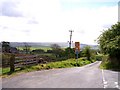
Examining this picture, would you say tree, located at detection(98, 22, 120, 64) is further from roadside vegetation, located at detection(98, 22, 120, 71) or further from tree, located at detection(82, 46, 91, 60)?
tree, located at detection(82, 46, 91, 60)

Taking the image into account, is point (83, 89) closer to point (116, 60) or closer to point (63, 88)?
point (63, 88)

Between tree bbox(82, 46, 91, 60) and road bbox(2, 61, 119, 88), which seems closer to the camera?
road bbox(2, 61, 119, 88)

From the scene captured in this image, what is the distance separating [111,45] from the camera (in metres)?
38.7

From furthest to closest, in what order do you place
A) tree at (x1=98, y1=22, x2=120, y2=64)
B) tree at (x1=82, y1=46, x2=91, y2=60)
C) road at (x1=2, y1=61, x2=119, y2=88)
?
tree at (x1=82, y1=46, x2=91, y2=60) → tree at (x1=98, y1=22, x2=120, y2=64) → road at (x1=2, y1=61, x2=119, y2=88)

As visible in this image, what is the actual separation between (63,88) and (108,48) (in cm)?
2456

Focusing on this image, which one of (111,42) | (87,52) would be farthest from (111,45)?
(87,52)

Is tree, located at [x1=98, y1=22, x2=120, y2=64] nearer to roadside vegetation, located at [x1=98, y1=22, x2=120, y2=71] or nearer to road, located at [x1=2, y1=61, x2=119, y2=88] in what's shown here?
roadside vegetation, located at [x1=98, y1=22, x2=120, y2=71]

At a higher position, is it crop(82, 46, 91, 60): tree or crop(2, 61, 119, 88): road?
crop(82, 46, 91, 60): tree

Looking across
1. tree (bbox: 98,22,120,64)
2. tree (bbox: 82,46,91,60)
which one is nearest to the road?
tree (bbox: 98,22,120,64)

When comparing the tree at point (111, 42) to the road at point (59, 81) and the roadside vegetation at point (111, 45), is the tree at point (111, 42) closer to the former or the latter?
the roadside vegetation at point (111, 45)

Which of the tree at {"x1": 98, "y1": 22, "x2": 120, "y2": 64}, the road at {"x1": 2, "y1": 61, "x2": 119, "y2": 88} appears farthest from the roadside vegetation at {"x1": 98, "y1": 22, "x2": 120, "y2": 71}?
the road at {"x1": 2, "y1": 61, "x2": 119, "y2": 88}

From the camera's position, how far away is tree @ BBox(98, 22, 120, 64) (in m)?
38.5

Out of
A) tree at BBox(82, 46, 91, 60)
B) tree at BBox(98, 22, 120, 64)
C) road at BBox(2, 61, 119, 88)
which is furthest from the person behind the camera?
tree at BBox(82, 46, 91, 60)

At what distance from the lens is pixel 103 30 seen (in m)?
42.9
